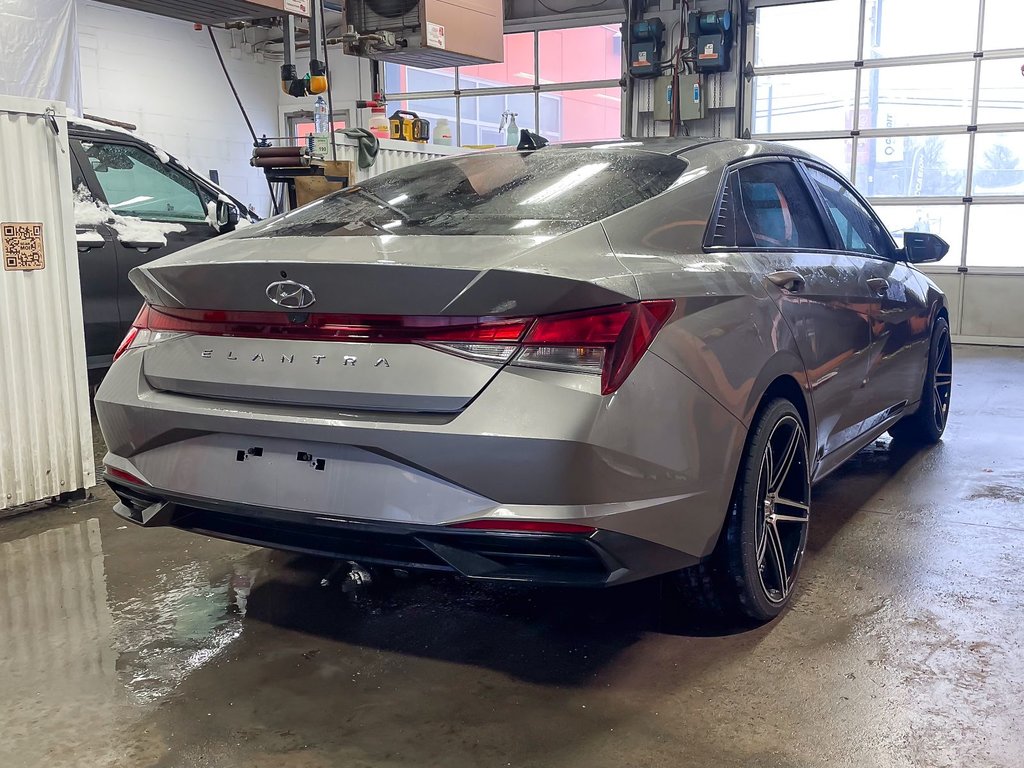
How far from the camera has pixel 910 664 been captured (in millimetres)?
2246

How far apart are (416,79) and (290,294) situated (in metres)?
11.0

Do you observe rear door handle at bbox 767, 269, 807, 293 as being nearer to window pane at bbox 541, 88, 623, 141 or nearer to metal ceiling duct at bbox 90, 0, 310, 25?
metal ceiling duct at bbox 90, 0, 310, 25

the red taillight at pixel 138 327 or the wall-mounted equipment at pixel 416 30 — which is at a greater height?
the wall-mounted equipment at pixel 416 30

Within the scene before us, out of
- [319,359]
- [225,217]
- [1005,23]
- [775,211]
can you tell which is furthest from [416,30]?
[1005,23]

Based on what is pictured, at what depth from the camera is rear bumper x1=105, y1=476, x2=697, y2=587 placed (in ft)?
→ 6.10

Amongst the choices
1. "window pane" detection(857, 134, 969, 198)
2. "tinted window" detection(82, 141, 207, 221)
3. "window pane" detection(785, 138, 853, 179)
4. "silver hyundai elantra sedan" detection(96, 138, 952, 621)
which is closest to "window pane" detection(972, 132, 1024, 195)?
"window pane" detection(857, 134, 969, 198)

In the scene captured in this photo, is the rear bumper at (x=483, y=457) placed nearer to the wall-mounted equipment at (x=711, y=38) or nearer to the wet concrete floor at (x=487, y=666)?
the wet concrete floor at (x=487, y=666)

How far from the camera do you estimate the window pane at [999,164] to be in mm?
9078

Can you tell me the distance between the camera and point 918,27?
930 centimetres

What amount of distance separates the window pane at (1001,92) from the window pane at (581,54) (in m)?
3.74

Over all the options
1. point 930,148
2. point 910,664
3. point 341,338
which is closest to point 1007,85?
point 930,148

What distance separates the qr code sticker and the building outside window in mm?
8206

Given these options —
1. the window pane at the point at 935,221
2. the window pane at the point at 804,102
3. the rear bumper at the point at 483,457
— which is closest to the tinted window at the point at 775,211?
the rear bumper at the point at 483,457

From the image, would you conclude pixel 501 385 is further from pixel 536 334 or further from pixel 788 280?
pixel 788 280
